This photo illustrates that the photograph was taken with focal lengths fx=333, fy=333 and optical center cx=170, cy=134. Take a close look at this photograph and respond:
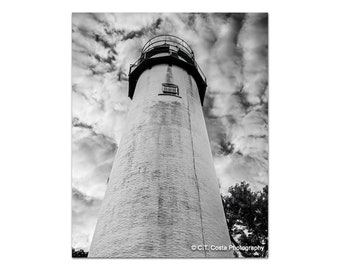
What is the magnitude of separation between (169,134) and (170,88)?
1.68 m

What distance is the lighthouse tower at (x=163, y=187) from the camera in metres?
5.64

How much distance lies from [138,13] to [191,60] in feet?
8.67

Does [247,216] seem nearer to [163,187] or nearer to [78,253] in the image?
[163,187]

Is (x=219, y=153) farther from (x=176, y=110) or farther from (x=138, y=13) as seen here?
(x=138, y=13)

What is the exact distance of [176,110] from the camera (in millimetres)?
7797

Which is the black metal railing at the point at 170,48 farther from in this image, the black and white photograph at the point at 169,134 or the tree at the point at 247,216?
the tree at the point at 247,216

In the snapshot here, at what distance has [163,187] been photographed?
6.20 m

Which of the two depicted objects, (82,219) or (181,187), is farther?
(82,219)

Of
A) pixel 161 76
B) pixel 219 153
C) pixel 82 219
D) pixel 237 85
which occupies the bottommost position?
pixel 82 219

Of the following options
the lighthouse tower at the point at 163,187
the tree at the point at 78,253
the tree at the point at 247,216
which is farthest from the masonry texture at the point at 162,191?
the tree at the point at 247,216

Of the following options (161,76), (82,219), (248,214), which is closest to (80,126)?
(82,219)

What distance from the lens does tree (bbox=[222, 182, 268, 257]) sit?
7.30 m

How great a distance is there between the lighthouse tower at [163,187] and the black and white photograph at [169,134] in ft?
0.07

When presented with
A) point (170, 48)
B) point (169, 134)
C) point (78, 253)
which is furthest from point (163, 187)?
point (170, 48)
